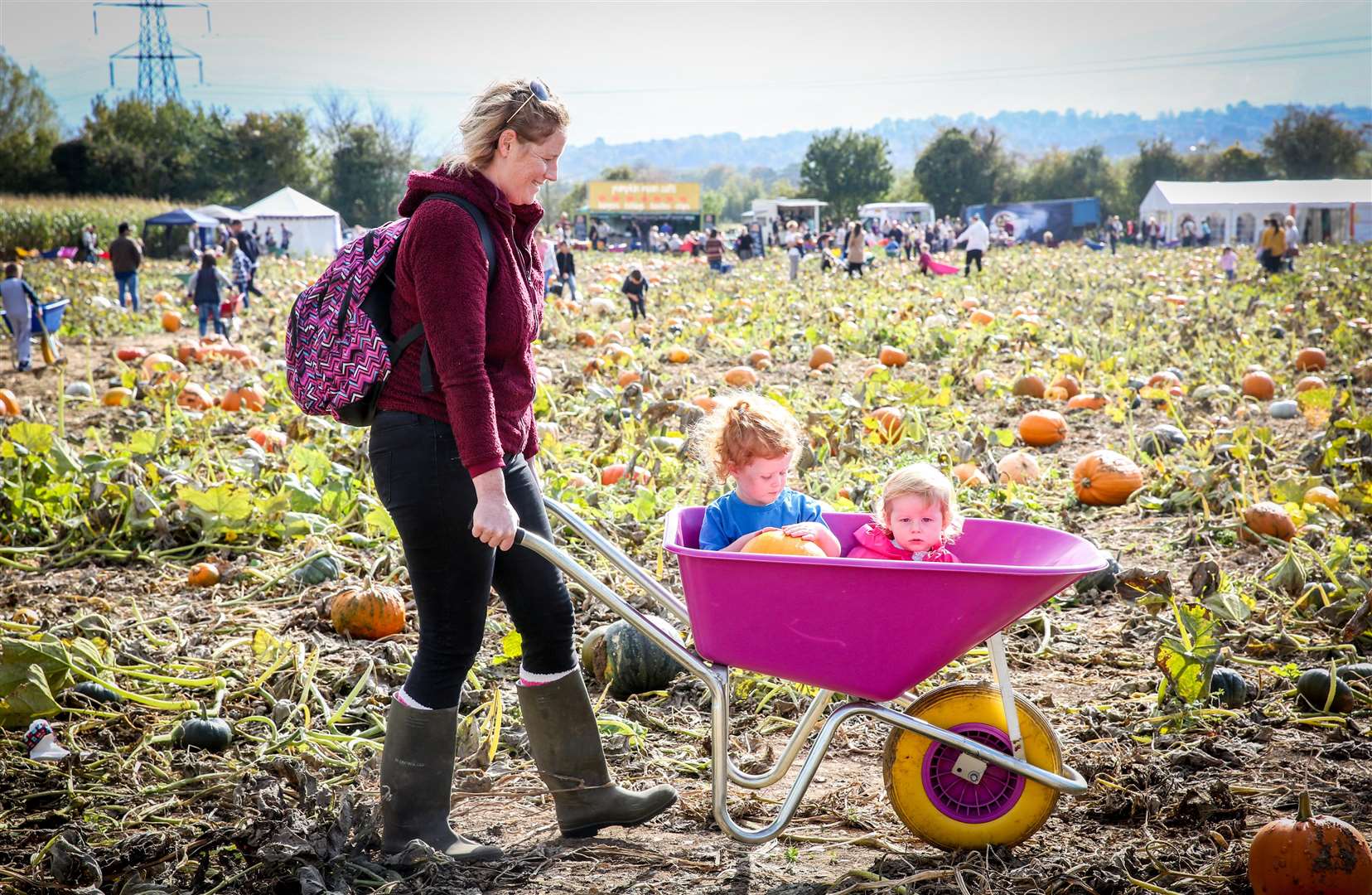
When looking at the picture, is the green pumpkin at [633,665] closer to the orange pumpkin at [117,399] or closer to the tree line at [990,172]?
the orange pumpkin at [117,399]

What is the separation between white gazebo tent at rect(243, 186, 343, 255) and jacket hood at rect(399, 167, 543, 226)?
36.7m

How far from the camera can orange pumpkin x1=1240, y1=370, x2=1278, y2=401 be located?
801 cm

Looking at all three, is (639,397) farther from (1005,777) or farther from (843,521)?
(1005,777)

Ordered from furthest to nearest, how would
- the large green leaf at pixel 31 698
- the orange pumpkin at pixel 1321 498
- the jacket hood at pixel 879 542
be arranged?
the orange pumpkin at pixel 1321 498, the large green leaf at pixel 31 698, the jacket hood at pixel 879 542

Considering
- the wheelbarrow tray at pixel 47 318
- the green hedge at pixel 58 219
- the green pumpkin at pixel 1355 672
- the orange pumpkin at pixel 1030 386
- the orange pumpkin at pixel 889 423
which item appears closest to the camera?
the green pumpkin at pixel 1355 672

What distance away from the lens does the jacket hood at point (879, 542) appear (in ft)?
9.13

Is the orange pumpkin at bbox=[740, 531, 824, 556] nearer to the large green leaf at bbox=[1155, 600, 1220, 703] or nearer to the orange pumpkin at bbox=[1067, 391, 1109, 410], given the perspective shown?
the large green leaf at bbox=[1155, 600, 1220, 703]

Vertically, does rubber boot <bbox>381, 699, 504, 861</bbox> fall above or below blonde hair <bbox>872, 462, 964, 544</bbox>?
below

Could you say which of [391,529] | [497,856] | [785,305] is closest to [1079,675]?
[497,856]

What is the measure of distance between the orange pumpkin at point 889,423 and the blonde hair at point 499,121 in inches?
169

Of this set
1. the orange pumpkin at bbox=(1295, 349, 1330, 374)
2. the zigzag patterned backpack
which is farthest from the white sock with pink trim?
the orange pumpkin at bbox=(1295, 349, 1330, 374)

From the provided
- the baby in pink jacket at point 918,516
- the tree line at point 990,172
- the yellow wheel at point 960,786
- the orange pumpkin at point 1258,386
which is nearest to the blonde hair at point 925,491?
the baby in pink jacket at point 918,516

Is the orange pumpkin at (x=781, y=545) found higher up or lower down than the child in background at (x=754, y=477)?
lower down

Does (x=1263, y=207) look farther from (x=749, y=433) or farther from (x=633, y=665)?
(x=749, y=433)
